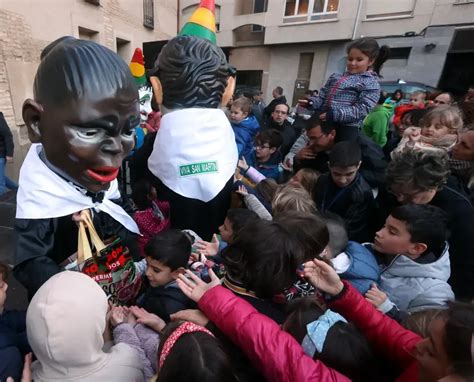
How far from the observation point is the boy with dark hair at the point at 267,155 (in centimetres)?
268

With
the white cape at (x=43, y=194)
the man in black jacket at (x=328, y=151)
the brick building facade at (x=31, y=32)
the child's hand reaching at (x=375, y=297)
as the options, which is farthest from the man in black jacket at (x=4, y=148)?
the child's hand reaching at (x=375, y=297)

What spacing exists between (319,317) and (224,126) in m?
0.93

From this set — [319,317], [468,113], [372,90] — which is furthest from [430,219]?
[468,113]

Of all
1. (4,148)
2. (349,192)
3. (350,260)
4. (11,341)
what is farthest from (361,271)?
(4,148)

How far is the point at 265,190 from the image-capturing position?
1942 millimetres

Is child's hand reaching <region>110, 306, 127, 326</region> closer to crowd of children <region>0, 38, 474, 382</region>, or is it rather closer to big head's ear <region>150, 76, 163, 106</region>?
crowd of children <region>0, 38, 474, 382</region>

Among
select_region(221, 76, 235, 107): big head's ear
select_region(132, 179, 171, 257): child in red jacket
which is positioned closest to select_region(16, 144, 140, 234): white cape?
select_region(132, 179, 171, 257): child in red jacket

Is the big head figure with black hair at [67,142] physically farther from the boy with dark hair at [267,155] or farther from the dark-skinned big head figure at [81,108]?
the boy with dark hair at [267,155]

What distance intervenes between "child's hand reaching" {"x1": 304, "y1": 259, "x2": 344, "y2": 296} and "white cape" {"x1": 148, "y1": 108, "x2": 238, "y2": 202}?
0.55m

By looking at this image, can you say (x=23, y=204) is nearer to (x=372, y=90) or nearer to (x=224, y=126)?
(x=224, y=126)

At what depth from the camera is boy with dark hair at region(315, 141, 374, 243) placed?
172cm

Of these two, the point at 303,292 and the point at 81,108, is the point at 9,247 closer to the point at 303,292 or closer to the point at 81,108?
the point at 81,108

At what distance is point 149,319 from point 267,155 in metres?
1.89

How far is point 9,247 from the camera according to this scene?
8.51 feet
